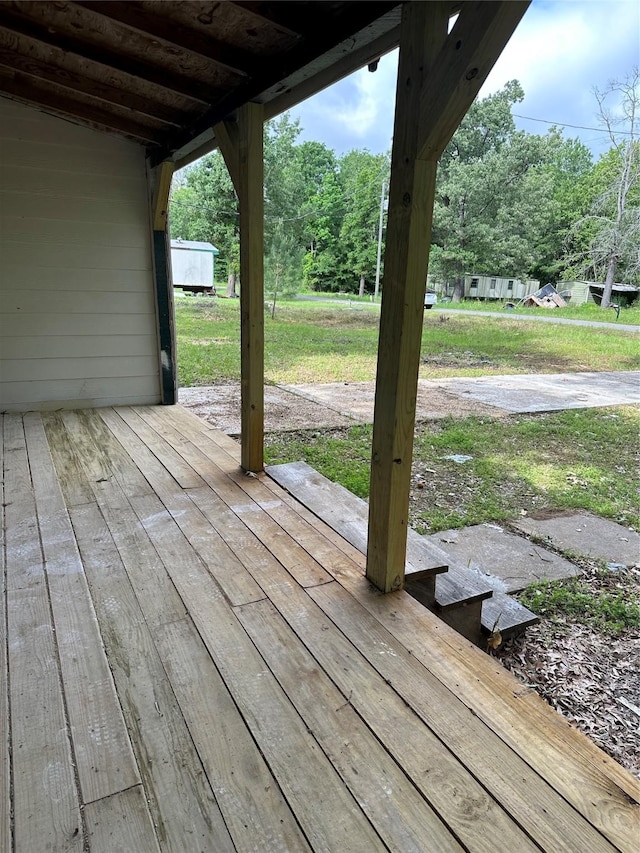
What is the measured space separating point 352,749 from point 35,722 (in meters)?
0.80

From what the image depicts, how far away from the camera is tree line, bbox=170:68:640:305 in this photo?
15586mm

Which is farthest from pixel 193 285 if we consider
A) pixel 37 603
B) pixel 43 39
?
pixel 37 603

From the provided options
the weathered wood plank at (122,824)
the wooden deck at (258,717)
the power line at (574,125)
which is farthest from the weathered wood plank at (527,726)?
the power line at (574,125)

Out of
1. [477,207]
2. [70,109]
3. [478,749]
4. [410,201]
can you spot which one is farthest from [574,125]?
[478,749]

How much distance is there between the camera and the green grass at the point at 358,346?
7.93 meters

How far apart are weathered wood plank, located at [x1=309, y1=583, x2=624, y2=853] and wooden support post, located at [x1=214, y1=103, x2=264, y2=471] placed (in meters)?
1.47

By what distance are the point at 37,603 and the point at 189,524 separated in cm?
74

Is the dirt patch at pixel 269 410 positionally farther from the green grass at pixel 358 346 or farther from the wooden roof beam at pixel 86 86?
the wooden roof beam at pixel 86 86

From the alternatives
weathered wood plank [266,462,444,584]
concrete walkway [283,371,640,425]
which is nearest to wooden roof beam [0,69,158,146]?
weathered wood plank [266,462,444,584]

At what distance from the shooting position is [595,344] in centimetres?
1163

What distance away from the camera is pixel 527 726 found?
132cm

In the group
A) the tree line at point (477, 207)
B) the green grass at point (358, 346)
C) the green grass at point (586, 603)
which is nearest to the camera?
the green grass at point (586, 603)

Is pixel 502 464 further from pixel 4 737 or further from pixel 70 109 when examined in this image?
pixel 70 109

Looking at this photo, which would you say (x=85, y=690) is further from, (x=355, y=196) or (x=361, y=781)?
(x=355, y=196)
